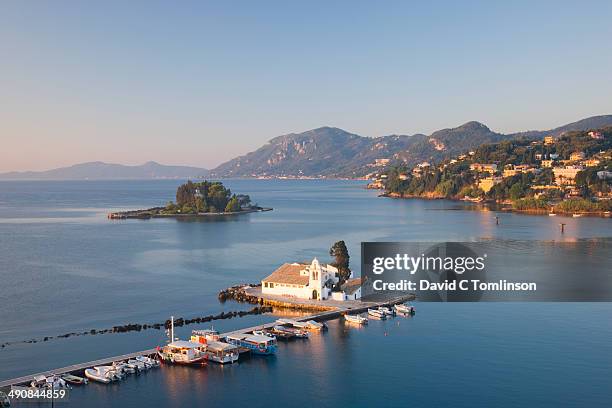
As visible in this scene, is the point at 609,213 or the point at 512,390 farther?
the point at 609,213

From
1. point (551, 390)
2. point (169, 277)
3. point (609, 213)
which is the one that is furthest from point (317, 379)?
point (609, 213)

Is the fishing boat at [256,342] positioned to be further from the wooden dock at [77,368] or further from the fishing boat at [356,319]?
the fishing boat at [356,319]

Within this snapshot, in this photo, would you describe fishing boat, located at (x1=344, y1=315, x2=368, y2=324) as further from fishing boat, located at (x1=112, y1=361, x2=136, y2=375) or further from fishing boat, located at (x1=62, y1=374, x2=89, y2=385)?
fishing boat, located at (x1=62, y1=374, x2=89, y2=385)

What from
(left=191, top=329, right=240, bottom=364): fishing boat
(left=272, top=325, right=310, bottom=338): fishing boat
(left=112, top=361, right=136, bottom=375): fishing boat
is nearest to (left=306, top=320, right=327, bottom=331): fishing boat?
(left=272, top=325, right=310, bottom=338): fishing boat

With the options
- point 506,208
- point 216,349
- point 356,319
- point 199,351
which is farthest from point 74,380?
point 506,208

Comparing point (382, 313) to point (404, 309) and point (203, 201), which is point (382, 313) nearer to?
point (404, 309)

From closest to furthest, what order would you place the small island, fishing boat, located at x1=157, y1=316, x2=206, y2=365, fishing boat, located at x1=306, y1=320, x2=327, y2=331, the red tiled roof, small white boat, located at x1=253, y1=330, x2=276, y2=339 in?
1. fishing boat, located at x1=157, y1=316, x2=206, y2=365
2. small white boat, located at x1=253, y1=330, x2=276, y2=339
3. fishing boat, located at x1=306, y1=320, x2=327, y2=331
4. the red tiled roof
5. the small island

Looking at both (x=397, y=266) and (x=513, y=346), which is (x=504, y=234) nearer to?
(x=397, y=266)

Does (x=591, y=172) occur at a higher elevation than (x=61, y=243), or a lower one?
higher
